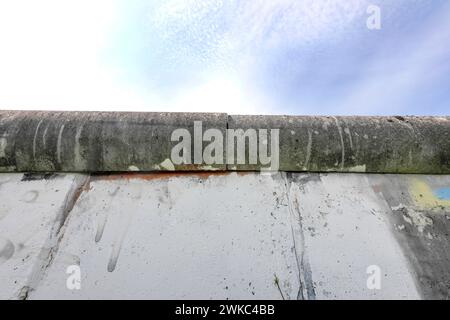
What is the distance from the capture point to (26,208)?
145 cm

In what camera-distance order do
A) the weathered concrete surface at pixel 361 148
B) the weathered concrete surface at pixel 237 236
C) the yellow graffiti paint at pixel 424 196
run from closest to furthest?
1. the weathered concrete surface at pixel 237 236
2. the yellow graffiti paint at pixel 424 196
3. the weathered concrete surface at pixel 361 148

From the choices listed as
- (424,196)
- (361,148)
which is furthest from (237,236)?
(424,196)

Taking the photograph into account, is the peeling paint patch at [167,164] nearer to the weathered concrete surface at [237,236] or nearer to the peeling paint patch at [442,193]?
the weathered concrete surface at [237,236]

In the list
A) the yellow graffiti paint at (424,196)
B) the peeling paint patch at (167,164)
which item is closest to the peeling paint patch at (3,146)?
the peeling paint patch at (167,164)

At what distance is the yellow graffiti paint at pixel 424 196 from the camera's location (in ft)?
4.86

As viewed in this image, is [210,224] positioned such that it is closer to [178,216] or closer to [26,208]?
[178,216]

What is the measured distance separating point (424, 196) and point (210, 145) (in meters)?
0.98

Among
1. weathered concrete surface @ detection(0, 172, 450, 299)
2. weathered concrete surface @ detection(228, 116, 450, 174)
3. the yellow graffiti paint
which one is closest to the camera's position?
weathered concrete surface @ detection(0, 172, 450, 299)

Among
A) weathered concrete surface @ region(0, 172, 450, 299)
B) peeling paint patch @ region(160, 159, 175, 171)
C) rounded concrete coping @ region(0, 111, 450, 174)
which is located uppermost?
rounded concrete coping @ region(0, 111, 450, 174)

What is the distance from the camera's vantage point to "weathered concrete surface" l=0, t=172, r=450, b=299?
3.92 feet

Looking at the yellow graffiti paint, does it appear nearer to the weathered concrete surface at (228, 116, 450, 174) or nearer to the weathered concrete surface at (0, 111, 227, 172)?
the weathered concrete surface at (228, 116, 450, 174)

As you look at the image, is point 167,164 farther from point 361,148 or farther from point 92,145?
point 361,148

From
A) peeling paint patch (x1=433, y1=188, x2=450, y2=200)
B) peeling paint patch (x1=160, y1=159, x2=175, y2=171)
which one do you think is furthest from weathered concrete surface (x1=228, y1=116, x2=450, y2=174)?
peeling paint patch (x1=160, y1=159, x2=175, y2=171)
